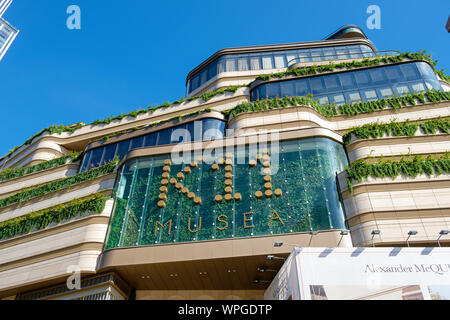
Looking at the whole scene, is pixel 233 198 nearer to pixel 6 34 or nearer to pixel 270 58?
pixel 270 58

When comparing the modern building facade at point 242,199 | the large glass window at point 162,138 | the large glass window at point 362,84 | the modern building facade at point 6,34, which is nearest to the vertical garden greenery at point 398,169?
the modern building facade at point 242,199

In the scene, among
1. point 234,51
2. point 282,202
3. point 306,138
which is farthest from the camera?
point 234,51

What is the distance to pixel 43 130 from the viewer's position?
1414 inches

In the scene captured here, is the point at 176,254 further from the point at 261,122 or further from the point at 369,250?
the point at 261,122

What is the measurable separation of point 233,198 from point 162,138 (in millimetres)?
10100

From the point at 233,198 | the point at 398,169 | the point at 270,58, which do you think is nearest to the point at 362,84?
the point at 398,169

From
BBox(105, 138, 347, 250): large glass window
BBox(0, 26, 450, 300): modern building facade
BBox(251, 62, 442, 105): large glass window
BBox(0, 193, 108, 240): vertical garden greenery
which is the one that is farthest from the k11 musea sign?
BBox(251, 62, 442, 105): large glass window

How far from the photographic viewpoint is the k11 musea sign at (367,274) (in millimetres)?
12914

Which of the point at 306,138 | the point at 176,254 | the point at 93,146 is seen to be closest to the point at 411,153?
the point at 306,138

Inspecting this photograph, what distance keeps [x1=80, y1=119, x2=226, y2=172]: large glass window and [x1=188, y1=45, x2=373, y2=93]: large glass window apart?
Result: 1495 cm

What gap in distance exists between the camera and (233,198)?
18.7 meters

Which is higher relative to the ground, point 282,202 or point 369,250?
point 282,202
